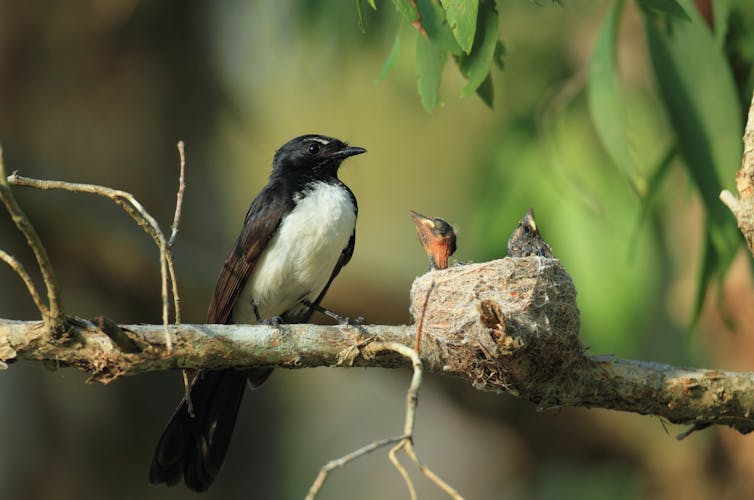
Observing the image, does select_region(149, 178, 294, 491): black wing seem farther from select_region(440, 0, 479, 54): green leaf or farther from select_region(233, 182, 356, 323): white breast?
select_region(440, 0, 479, 54): green leaf

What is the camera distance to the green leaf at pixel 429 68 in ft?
12.5

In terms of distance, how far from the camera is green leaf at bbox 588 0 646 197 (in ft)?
15.8

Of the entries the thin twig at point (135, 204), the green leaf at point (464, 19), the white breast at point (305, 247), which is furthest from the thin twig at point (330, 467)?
the white breast at point (305, 247)

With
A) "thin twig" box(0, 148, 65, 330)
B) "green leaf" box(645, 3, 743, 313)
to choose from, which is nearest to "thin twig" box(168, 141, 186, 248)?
"thin twig" box(0, 148, 65, 330)

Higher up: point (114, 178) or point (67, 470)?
point (114, 178)

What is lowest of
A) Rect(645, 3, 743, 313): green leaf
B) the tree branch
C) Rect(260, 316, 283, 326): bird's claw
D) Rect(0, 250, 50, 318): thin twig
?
the tree branch

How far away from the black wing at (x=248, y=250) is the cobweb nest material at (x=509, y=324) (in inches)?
43.2

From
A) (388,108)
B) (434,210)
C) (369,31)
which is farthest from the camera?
(434,210)

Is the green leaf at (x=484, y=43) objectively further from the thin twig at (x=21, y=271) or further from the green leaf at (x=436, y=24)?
the thin twig at (x=21, y=271)

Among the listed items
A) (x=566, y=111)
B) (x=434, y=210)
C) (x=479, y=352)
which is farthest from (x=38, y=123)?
Result: (x=434, y=210)

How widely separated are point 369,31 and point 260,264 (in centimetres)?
196

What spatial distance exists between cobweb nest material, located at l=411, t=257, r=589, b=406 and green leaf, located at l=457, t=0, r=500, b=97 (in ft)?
2.35

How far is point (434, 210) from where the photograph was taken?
12.6 meters

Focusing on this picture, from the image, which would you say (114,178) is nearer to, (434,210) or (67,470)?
(67,470)
